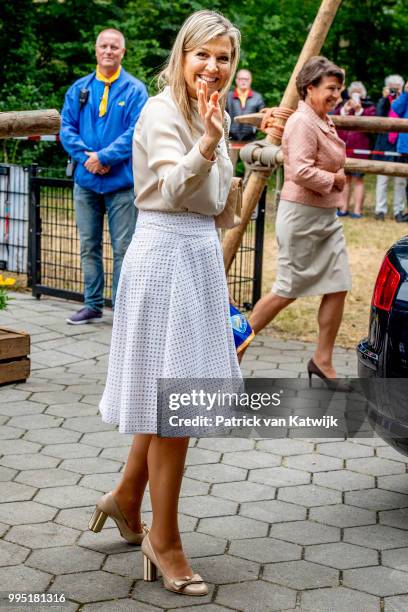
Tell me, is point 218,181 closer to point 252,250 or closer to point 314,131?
point 314,131

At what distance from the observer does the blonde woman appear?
3703 millimetres

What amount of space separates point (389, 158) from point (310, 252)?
12.3 m

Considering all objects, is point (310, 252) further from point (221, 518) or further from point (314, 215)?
point (221, 518)

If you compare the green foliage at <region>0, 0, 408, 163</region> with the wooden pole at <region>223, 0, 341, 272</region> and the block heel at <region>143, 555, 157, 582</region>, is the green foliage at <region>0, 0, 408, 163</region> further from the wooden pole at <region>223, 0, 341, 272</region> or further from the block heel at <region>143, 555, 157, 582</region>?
the block heel at <region>143, 555, 157, 582</region>


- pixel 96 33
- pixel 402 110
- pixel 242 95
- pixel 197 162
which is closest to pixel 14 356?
pixel 197 162

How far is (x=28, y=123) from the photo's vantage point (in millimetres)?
4586

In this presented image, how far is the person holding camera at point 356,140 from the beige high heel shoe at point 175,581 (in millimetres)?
13584

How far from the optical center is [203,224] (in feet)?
12.7

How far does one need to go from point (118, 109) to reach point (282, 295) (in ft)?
7.55

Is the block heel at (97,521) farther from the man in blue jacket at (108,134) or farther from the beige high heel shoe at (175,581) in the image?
the man in blue jacket at (108,134)

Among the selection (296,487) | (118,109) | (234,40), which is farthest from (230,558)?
(118,109)

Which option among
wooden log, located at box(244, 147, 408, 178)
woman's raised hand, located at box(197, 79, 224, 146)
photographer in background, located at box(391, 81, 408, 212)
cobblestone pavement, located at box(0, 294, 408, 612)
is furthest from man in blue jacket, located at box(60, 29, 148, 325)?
photographer in background, located at box(391, 81, 408, 212)

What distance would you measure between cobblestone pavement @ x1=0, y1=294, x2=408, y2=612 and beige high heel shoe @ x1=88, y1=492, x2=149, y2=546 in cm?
6

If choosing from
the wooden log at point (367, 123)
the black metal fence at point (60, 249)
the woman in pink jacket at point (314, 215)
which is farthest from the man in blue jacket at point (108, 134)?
the woman in pink jacket at point (314, 215)
